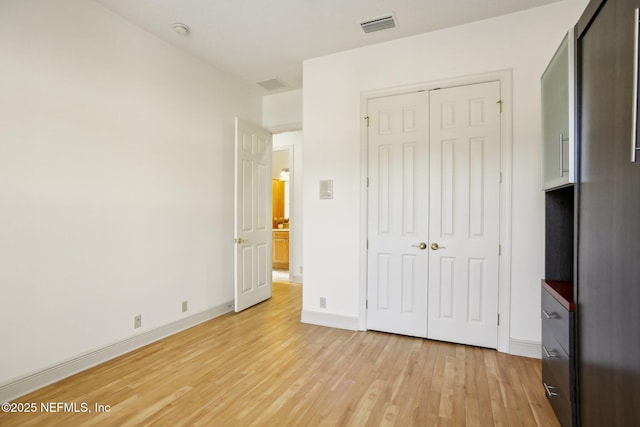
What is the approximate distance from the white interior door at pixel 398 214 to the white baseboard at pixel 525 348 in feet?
2.50

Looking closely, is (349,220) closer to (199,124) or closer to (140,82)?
(199,124)

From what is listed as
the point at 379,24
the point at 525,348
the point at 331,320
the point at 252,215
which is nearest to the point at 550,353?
the point at 525,348

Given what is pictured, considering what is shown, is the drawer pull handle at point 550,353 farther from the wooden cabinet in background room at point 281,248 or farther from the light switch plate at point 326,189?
the wooden cabinet in background room at point 281,248

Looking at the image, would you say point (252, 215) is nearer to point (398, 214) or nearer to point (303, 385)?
point (398, 214)

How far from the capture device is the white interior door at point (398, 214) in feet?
10.6

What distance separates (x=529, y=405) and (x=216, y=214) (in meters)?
3.57

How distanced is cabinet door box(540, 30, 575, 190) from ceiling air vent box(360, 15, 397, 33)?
145cm

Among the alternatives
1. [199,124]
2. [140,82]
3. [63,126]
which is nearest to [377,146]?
[199,124]

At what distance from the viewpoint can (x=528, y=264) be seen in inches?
112

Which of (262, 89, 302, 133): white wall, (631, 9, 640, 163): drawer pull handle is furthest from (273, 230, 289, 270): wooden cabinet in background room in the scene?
(631, 9, 640, 163): drawer pull handle

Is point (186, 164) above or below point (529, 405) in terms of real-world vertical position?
above

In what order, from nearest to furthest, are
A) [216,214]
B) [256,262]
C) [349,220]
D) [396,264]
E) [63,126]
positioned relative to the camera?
[63,126]
[396,264]
[349,220]
[216,214]
[256,262]

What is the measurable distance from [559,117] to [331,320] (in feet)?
9.24

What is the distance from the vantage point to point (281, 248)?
695 cm
